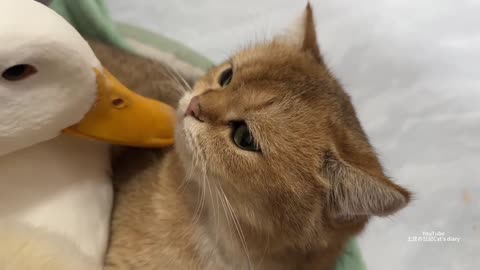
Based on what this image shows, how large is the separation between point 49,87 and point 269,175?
321 mm

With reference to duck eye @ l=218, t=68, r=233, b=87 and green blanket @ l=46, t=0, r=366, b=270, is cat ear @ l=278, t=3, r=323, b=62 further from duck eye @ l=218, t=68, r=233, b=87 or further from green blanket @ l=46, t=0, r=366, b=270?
green blanket @ l=46, t=0, r=366, b=270

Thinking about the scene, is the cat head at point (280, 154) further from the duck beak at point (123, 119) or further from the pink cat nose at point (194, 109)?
the duck beak at point (123, 119)

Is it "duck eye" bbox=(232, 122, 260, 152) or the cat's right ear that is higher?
the cat's right ear

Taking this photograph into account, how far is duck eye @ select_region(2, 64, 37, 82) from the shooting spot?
751 millimetres

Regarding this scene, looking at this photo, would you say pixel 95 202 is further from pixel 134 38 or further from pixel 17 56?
pixel 134 38

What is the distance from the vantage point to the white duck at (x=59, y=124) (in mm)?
755

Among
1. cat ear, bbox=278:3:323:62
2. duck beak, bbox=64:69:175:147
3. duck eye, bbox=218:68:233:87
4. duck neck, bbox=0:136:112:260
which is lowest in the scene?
duck neck, bbox=0:136:112:260

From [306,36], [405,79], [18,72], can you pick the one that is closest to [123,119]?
[18,72]

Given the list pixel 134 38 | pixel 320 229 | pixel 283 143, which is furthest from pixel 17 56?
pixel 134 38

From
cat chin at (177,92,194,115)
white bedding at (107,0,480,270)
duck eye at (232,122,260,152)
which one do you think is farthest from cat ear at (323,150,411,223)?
white bedding at (107,0,480,270)

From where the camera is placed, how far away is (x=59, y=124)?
85cm

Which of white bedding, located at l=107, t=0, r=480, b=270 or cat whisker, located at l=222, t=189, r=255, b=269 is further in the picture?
white bedding, located at l=107, t=0, r=480, b=270

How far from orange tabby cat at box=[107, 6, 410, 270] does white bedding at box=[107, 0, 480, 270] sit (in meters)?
0.47

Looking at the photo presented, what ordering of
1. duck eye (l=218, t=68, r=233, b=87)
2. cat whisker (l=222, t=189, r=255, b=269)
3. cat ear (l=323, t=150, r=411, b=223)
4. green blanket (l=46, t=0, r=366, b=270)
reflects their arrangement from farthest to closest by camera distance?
green blanket (l=46, t=0, r=366, b=270)
duck eye (l=218, t=68, r=233, b=87)
cat whisker (l=222, t=189, r=255, b=269)
cat ear (l=323, t=150, r=411, b=223)
